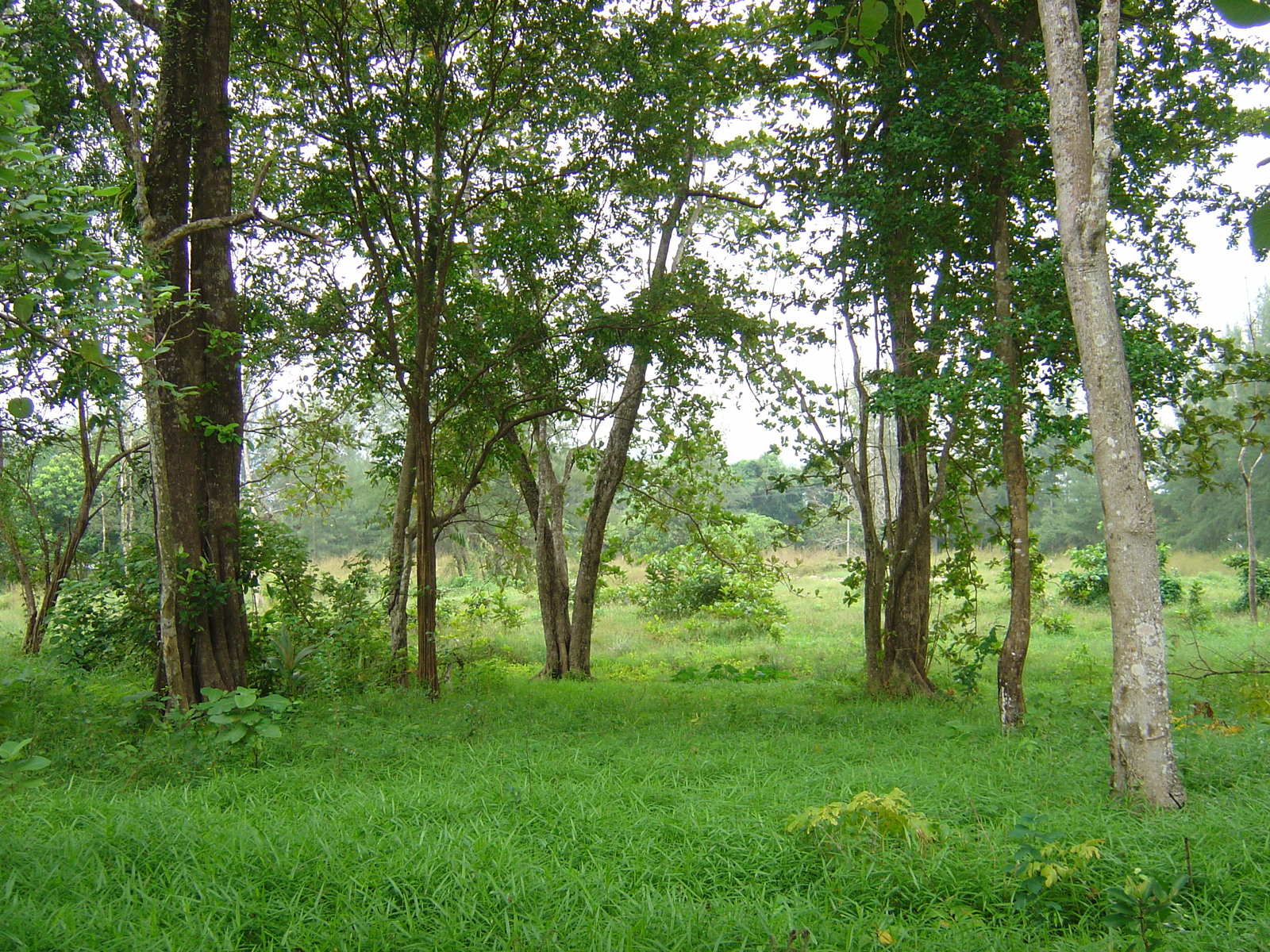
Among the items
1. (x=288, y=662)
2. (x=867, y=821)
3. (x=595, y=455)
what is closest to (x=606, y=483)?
(x=595, y=455)

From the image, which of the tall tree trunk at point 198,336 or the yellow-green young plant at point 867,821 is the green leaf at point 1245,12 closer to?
the yellow-green young plant at point 867,821

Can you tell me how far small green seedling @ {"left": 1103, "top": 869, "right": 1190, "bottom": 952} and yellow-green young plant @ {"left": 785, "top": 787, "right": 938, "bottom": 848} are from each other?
74cm

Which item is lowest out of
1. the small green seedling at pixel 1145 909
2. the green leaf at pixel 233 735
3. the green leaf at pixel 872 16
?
the small green seedling at pixel 1145 909

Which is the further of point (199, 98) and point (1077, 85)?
point (199, 98)

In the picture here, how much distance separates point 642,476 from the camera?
12656 millimetres

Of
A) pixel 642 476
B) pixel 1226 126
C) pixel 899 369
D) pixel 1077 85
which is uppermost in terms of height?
pixel 1226 126

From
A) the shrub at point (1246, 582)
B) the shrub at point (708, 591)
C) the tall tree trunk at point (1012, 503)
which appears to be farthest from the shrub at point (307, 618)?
the shrub at point (1246, 582)

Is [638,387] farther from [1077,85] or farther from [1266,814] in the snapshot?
[1266,814]

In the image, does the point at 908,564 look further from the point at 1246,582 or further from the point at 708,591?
the point at 1246,582

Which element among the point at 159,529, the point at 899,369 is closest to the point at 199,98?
the point at 159,529

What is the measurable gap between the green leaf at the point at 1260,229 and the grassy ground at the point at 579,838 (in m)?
2.67

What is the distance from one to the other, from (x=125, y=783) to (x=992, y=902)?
15.3 ft

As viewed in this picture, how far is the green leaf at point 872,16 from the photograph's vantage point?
1.17 metres

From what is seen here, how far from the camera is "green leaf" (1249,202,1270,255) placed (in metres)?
0.77
